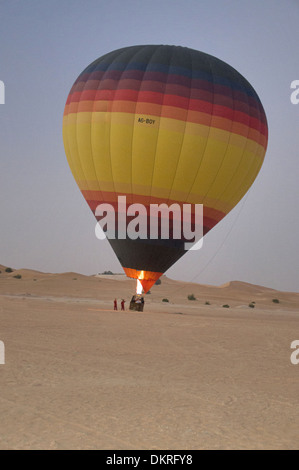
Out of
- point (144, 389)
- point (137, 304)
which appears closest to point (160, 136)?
point (137, 304)

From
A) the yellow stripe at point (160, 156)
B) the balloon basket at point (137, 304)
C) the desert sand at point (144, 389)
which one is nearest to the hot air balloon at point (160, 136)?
the yellow stripe at point (160, 156)

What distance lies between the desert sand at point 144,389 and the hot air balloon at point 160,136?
710 cm

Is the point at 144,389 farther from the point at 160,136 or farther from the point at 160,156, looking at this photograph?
the point at 160,136

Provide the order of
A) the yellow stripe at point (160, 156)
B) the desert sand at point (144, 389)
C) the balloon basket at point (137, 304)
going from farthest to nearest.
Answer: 1. the balloon basket at point (137, 304)
2. the yellow stripe at point (160, 156)
3. the desert sand at point (144, 389)

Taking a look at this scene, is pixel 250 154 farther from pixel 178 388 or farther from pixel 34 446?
pixel 34 446

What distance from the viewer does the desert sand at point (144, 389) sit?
23.9 feet

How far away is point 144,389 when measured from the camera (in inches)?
396

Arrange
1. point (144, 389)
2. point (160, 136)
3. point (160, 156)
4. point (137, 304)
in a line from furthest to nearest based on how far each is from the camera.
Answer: point (137, 304) < point (160, 156) < point (160, 136) < point (144, 389)

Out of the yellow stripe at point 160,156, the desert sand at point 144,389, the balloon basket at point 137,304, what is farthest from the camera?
the balloon basket at point 137,304

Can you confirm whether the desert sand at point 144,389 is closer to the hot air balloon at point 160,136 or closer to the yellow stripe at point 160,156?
the hot air balloon at point 160,136

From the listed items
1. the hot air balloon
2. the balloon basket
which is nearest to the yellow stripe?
the hot air balloon

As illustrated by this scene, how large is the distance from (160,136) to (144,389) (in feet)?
51.1

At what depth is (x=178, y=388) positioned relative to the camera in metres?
10.3
